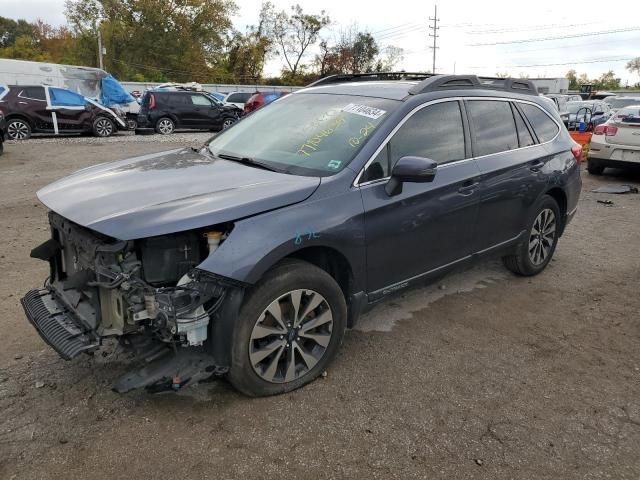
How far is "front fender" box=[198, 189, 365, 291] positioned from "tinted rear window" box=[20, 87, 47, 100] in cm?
1541

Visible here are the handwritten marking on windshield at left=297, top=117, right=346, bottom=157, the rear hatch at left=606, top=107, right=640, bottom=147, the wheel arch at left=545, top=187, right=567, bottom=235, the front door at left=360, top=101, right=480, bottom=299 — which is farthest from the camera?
the rear hatch at left=606, top=107, right=640, bottom=147

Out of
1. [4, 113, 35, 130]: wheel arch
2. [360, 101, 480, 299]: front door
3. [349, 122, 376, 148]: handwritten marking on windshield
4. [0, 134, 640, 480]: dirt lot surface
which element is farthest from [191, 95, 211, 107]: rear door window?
[349, 122, 376, 148]: handwritten marking on windshield

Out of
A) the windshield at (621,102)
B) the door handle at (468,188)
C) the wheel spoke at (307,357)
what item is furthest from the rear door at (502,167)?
the windshield at (621,102)

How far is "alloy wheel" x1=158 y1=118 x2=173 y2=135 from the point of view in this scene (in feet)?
62.0

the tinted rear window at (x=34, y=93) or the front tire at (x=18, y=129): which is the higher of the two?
the tinted rear window at (x=34, y=93)

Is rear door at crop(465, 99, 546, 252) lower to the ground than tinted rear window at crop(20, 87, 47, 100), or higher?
lower

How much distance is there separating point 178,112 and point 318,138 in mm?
16798

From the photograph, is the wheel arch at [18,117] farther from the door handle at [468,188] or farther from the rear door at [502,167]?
the door handle at [468,188]

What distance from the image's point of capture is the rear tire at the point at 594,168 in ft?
35.3

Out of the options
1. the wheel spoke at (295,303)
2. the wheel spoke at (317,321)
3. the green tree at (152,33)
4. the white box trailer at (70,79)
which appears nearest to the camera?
the wheel spoke at (295,303)

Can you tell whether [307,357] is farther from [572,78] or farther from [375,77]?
[572,78]

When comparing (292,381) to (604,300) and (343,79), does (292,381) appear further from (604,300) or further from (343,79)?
(604,300)

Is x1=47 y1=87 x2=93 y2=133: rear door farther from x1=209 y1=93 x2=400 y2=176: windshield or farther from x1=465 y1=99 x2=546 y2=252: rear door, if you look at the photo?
x1=465 y1=99 x2=546 y2=252: rear door

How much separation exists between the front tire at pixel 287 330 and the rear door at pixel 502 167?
1.64 m
